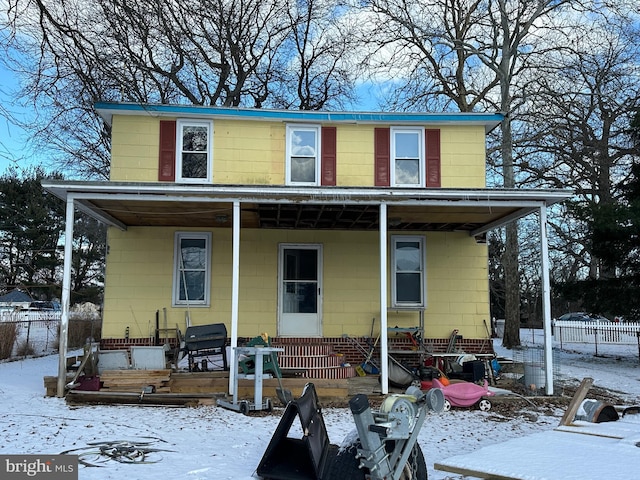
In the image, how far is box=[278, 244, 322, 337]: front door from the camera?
1181 centimetres

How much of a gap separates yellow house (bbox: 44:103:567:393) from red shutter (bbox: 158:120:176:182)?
22 millimetres

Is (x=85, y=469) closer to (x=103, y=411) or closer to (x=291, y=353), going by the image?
(x=103, y=411)

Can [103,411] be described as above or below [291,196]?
below

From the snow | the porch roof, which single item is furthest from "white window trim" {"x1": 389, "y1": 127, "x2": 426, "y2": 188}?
the snow

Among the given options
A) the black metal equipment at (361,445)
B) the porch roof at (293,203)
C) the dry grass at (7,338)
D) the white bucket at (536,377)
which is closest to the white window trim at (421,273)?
the porch roof at (293,203)

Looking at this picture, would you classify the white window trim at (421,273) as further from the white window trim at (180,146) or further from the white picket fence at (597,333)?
the white picket fence at (597,333)

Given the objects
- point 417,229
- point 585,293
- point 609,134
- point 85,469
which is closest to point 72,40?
point 85,469

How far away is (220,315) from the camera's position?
1168 centimetres

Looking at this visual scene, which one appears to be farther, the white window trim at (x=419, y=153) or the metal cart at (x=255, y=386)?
the white window trim at (x=419, y=153)

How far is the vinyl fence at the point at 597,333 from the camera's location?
71.0ft

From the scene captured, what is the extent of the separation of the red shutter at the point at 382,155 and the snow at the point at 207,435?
5.46 m

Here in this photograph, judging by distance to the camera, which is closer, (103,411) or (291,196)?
(103,411)

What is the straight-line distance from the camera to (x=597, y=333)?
72.3 ft

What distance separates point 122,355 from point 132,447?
4.39 meters
